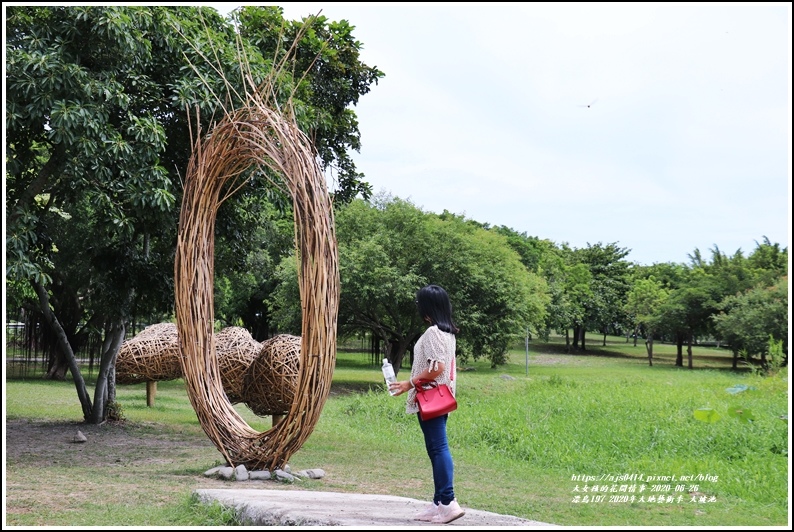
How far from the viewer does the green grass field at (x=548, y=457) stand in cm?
618

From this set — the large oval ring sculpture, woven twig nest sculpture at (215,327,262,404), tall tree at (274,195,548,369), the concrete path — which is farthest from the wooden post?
the concrete path

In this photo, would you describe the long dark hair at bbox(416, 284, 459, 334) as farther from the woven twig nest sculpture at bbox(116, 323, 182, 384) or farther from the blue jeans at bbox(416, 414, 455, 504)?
the woven twig nest sculpture at bbox(116, 323, 182, 384)

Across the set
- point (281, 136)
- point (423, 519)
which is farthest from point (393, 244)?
point (423, 519)

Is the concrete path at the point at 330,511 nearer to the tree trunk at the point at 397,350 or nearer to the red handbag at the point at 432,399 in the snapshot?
the red handbag at the point at 432,399

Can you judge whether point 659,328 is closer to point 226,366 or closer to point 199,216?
point 226,366

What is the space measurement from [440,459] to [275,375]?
5.16 m

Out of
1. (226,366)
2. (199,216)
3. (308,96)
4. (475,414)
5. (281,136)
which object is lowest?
(475,414)

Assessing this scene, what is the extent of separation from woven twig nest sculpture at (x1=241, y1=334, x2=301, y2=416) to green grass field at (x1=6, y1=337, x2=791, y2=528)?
69cm

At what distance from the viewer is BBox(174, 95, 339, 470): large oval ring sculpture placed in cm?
645

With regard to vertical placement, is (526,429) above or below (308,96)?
below

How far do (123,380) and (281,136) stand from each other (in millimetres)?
9639

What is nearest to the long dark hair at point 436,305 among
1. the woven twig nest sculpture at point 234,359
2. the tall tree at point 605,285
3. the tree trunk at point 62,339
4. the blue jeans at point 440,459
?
the blue jeans at point 440,459

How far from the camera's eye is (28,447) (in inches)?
360

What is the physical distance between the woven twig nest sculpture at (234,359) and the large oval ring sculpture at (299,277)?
11.2 ft
